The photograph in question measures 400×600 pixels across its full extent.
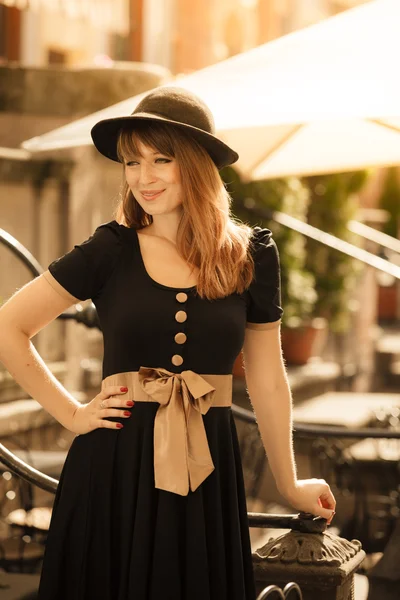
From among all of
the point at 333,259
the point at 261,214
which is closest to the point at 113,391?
the point at 261,214

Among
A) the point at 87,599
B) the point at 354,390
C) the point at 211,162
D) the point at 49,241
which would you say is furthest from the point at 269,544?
the point at 354,390

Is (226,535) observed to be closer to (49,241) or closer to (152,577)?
(152,577)

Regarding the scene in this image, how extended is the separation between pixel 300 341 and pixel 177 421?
282 inches

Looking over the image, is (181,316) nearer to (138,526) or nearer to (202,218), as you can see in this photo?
(202,218)

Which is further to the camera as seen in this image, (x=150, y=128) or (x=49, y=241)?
(x=49, y=241)

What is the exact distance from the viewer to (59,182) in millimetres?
7055

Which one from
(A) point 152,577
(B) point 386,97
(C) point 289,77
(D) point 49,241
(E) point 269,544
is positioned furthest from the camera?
(D) point 49,241

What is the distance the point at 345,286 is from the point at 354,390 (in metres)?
1.03

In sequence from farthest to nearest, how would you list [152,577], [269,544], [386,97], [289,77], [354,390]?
[354,390]
[289,77]
[386,97]
[269,544]
[152,577]

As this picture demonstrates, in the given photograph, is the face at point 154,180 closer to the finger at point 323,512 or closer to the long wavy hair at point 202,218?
the long wavy hair at point 202,218

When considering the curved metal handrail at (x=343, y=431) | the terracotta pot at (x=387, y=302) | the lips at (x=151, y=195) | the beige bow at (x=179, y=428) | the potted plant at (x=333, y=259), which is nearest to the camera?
the beige bow at (x=179, y=428)

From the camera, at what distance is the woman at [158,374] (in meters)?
2.53

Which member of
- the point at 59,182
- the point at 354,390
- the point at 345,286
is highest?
the point at 59,182

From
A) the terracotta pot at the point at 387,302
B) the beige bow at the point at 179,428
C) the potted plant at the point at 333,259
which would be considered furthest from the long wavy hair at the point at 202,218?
the terracotta pot at the point at 387,302
